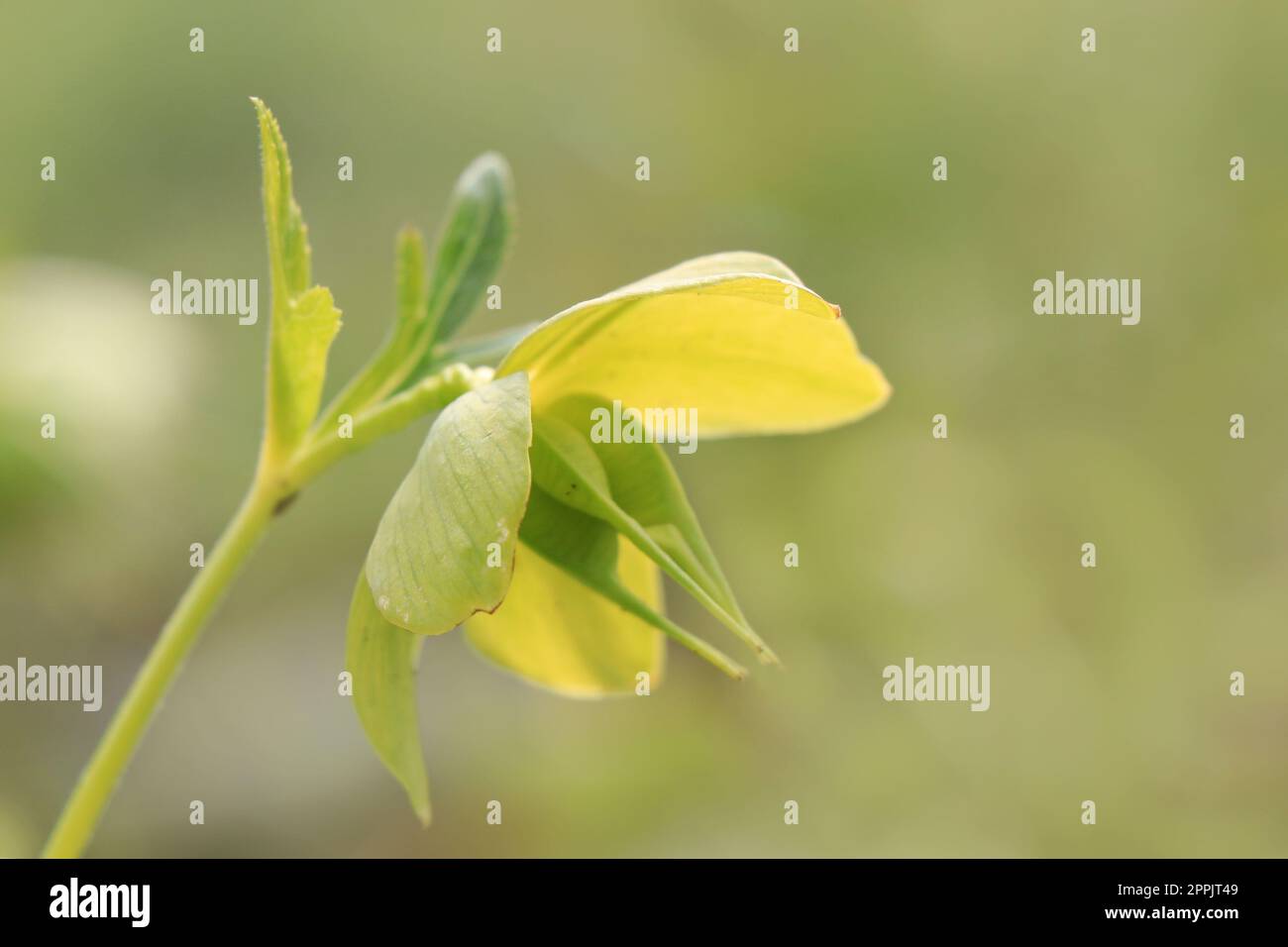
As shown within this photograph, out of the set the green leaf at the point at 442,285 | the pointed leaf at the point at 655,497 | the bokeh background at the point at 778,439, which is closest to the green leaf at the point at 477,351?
the green leaf at the point at 442,285

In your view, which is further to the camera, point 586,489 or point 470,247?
point 470,247

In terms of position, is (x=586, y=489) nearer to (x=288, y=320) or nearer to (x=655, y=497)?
(x=655, y=497)

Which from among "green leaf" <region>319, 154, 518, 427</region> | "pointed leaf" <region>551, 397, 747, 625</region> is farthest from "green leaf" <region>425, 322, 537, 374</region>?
"pointed leaf" <region>551, 397, 747, 625</region>

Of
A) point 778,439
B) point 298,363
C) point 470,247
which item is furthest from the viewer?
point 778,439

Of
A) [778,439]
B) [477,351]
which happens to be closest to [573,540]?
[477,351]

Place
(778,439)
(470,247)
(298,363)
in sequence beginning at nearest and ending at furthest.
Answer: (298,363), (470,247), (778,439)

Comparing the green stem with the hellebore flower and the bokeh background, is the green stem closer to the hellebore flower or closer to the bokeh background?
the hellebore flower

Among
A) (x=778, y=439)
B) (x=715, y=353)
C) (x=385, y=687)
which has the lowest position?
(x=385, y=687)
